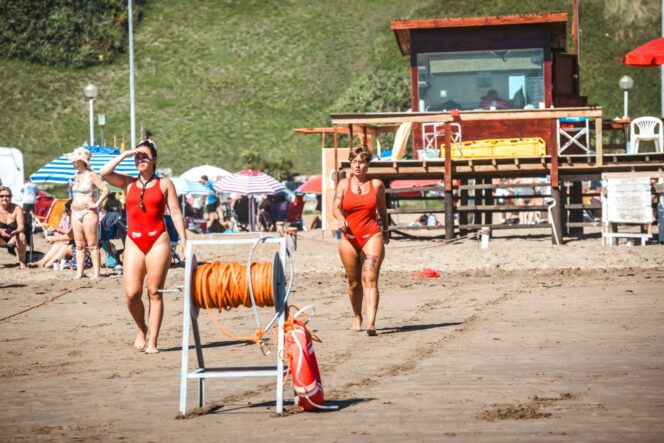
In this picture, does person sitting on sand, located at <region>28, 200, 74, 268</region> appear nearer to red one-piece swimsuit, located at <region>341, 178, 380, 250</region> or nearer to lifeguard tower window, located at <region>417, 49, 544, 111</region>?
lifeguard tower window, located at <region>417, 49, 544, 111</region>

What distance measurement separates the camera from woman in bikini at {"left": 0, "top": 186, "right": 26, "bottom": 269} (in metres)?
20.2

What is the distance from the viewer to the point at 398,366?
29.9 ft

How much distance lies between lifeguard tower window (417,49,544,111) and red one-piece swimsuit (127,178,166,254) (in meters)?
15.3

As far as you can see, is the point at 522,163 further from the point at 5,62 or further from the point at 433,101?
the point at 5,62

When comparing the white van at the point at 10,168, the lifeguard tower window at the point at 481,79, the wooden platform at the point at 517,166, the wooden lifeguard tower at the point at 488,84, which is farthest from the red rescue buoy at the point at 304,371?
the white van at the point at 10,168

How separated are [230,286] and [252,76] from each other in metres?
50.7

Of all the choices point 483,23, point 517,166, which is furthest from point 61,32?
point 517,166

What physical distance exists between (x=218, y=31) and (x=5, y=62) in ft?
35.7

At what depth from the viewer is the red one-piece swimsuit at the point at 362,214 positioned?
1107 centimetres

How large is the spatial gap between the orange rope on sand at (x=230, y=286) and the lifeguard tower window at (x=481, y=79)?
17.6 metres

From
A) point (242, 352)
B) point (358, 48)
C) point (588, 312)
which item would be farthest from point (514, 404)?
point (358, 48)

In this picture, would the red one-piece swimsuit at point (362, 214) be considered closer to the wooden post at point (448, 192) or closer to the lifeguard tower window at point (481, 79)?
the wooden post at point (448, 192)

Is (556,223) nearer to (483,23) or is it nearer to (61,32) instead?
(483,23)

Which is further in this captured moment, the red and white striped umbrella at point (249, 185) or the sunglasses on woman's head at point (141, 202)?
the red and white striped umbrella at point (249, 185)
